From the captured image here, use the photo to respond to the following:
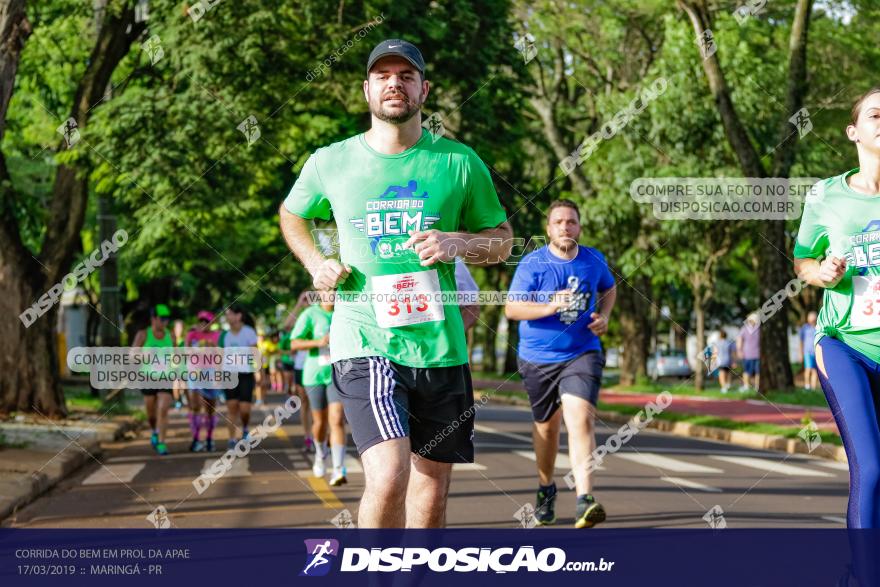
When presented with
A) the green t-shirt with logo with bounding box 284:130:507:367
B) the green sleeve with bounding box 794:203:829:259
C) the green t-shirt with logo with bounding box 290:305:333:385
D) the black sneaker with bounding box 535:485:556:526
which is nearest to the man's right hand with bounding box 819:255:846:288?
the green sleeve with bounding box 794:203:829:259

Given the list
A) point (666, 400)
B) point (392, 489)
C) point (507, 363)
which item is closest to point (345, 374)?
point (392, 489)

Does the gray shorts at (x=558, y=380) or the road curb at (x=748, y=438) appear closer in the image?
the gray shorts at (x=558, y=380)

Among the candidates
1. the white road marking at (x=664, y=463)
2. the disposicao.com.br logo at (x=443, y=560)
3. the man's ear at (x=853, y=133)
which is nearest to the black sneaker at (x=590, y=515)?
the disposicao.com.br logo at (x=443, y=560)

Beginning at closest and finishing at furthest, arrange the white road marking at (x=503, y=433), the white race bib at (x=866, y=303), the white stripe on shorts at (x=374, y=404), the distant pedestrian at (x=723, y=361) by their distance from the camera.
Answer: the white stripe on shorts at (x=374, y=404)
the white race bib at (x=866, y=303)
the white road marking at (x=503, y=433)
the distant pedestrian at (x=723, y=361)

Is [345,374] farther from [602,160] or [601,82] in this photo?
[601,82]

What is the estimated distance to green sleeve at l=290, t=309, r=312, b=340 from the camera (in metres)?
12.9

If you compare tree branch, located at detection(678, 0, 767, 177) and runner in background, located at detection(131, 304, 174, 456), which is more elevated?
tree branch, located at detection(678, 0, 767, 177)

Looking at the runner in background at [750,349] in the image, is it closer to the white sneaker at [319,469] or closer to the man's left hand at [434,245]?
the white sneaker at [319,469]

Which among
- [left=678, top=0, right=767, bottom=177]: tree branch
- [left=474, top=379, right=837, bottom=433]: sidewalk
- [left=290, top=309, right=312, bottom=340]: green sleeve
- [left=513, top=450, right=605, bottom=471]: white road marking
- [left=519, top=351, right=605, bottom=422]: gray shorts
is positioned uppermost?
[left=678, top=0, right=767, bottom=177]: tree branch

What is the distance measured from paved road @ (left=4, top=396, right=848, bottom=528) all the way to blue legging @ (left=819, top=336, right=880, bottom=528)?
11.0 ft

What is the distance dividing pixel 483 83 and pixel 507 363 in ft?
107

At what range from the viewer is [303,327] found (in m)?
13.0

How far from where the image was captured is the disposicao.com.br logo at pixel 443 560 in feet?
15.7

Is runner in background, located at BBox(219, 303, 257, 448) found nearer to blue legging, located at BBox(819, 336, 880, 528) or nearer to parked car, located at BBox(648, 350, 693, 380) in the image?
blue legging, located at BBox(819, 336, 880, 528)
